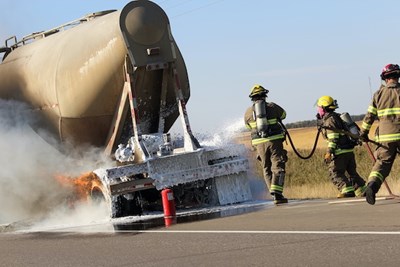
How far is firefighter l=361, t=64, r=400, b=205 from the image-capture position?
8461mm

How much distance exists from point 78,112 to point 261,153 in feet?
11.0

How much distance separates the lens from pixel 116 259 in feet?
22.8

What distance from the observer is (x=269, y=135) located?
11133mm

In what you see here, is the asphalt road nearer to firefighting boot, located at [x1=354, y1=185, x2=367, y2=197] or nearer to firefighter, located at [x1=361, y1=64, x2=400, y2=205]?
firefighter, located at [x1=361, y1=64, x2=400, y2=205]

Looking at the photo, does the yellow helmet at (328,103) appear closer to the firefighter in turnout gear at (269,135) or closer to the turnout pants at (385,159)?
the firefighter in turnout gear at (269,135)

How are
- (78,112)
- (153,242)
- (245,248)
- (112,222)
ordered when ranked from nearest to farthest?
(245,248) → (153,242) → (112,222) → (78,112)

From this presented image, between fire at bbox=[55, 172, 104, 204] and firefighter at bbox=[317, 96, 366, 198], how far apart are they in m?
3.75

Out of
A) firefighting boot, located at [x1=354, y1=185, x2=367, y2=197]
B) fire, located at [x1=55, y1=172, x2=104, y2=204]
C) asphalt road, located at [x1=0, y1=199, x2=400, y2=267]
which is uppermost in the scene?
fire, located at [x1=55, y1=172, x2=104, y2=204]

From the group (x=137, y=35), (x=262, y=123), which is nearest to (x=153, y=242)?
(x=262, y=123)

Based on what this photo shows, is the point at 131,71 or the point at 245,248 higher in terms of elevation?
the point at 131,71

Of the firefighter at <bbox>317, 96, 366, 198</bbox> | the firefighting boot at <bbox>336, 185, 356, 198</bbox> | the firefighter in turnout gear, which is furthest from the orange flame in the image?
the firefighting boot at <bbox>336, 185, 356, 198</bbox>

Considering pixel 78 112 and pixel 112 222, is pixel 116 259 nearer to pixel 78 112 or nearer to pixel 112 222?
pixel 112 222

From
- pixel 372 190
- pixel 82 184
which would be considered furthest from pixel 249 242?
pixel 82 184

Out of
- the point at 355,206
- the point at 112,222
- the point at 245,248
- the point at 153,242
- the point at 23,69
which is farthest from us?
the point at 23,69
